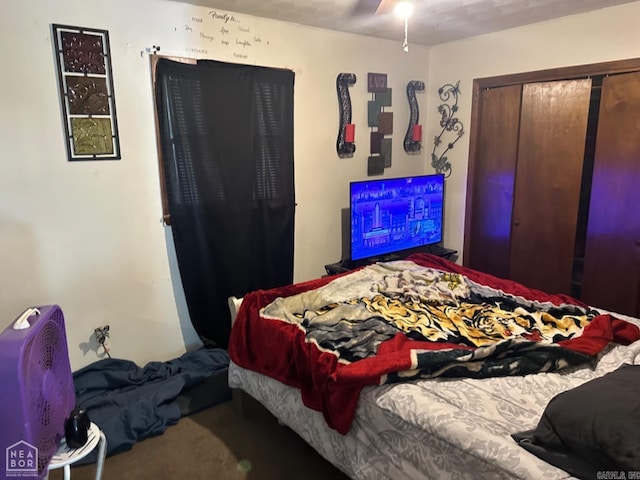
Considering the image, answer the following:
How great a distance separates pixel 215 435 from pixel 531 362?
162cm

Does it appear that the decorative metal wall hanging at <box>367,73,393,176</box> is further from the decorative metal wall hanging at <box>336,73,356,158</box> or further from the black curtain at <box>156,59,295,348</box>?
the black curtain at <box>156,59,295,348</box>

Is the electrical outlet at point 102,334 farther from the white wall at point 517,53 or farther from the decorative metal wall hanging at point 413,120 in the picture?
the white wall at point 517,53

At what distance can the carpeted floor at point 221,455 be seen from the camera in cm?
211

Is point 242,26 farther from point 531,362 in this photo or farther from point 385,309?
point 531,362

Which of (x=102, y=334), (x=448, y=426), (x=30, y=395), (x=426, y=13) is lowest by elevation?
(x=102, y=334)

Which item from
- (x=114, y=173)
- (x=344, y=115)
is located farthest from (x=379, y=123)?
(x=114, y=173)

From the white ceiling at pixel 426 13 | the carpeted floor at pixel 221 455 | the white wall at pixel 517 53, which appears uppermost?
the white ceiling at pixel 426 13

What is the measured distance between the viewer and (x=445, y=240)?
421cm

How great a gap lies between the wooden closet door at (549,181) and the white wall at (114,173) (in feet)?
5.11

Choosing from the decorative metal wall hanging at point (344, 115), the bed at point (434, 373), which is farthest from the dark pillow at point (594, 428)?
the decorative metal wall hanging at point (344, 115)

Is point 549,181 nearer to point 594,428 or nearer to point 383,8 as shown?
point 383,8

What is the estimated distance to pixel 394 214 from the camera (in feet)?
11.8

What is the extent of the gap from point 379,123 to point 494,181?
42.3 inches

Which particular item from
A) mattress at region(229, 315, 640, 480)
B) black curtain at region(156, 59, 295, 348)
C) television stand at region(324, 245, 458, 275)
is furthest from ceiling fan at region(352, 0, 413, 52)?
mattress at region(229, 315, 640, 480)
